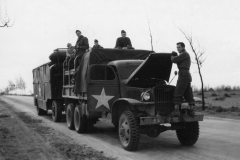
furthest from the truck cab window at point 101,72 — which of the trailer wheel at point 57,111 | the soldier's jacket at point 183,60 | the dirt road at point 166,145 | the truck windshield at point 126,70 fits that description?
the trailer wheel at point 57,111

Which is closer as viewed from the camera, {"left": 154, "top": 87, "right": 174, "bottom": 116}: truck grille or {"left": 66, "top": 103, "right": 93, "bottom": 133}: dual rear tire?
{"left": 154, "top": 87, "right": 174, "bottom": 116}: truck grille

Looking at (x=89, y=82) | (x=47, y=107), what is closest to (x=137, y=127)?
(x=89, y=82)

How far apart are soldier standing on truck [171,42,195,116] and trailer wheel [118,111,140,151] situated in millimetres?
1083

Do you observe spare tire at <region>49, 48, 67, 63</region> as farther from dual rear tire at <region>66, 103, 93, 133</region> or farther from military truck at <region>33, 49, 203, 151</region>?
dual rear tire at <region>66, 103, 93, 133</region>

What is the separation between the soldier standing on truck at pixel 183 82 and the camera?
760cm

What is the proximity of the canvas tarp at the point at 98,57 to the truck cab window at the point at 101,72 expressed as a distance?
310mm

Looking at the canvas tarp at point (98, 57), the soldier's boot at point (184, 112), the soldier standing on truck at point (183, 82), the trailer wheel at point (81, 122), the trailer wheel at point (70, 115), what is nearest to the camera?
the soldier standing on truck at point (183, 82)

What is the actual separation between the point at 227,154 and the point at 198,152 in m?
0.66

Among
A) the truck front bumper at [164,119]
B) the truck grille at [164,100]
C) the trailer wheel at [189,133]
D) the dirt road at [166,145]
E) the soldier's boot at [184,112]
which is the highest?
the truck grille at [164,100]

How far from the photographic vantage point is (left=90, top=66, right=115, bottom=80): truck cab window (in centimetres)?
967

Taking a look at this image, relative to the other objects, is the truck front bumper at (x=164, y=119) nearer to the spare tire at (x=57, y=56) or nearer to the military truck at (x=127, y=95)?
the military truck at (x=127, y=95)

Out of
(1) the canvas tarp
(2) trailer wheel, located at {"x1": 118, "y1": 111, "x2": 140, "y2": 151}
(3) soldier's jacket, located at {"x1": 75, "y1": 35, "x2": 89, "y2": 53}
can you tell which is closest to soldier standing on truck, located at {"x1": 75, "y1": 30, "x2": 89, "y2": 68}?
(3) soldier's jacket, located at {"x1": 75, "y1": 35, "x2": 89, "y2": 53}

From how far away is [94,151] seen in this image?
7469 mm

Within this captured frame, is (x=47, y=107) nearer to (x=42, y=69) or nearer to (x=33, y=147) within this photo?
(x=42, y=69)
